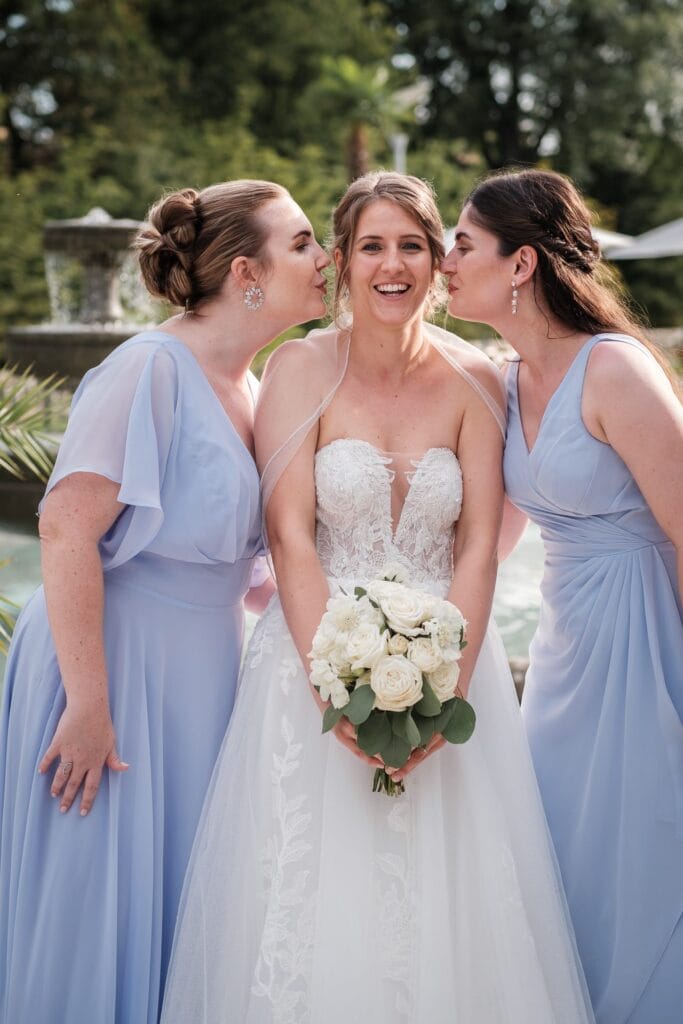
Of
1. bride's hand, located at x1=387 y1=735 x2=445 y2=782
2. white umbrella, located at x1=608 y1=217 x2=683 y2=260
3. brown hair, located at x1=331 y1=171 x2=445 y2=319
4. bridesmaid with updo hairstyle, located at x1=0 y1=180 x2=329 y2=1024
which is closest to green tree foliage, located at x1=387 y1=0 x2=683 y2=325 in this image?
white umbrella, located at x1=608 y1=217 x2=683 y2=260

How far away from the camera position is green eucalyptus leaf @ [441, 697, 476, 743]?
2.56m

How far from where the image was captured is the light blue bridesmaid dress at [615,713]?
9.94ft

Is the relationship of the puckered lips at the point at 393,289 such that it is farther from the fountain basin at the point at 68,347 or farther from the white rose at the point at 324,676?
the fountain basin at the point at 68,347

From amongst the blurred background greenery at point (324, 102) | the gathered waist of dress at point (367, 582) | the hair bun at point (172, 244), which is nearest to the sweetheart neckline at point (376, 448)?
the gathered waist of dress at point (367, 582)

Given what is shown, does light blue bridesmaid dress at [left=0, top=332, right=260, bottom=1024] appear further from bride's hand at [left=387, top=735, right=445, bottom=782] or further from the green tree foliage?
the green tree foliage

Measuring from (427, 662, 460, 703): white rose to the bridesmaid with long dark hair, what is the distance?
0.75 m

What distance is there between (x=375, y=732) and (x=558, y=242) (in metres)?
1.54

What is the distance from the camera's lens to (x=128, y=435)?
2732mm

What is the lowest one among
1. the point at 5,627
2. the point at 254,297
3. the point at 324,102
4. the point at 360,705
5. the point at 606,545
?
the point at 5,627

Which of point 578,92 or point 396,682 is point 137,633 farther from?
point 578,92

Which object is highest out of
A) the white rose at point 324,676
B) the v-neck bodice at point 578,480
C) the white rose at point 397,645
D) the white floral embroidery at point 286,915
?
the v-neck bodice at point 578,480

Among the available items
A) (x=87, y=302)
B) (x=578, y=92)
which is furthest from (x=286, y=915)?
(x=578, y=92)

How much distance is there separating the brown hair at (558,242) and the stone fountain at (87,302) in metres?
5.60

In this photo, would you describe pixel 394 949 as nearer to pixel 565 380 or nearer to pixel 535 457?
pixel 535 457
